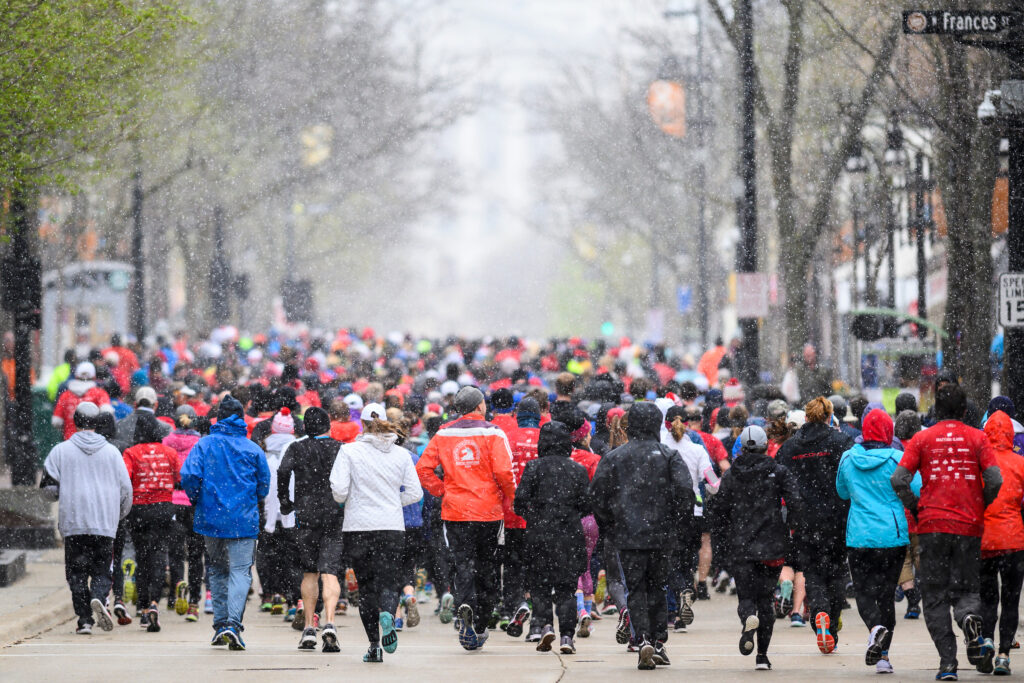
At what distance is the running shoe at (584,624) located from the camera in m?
13.4

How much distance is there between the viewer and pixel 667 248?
5809 centimetres

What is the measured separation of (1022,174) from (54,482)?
8.55 metres

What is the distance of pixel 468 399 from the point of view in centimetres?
1221

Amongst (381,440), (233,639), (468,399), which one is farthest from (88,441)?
(468,399)

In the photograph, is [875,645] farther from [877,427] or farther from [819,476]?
[819,476]

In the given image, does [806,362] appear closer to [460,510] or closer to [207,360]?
[207,360]

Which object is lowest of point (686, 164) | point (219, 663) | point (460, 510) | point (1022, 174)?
point (219, 663)

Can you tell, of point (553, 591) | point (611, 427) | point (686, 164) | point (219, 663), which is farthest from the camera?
point (686, 164)

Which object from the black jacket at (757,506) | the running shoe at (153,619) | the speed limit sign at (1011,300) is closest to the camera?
the black jacket at (757,506)

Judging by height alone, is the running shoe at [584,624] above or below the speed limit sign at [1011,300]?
below

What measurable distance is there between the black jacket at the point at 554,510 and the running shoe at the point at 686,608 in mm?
2282

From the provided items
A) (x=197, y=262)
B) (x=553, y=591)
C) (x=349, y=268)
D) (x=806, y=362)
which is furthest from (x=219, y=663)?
(x=349, y=268)

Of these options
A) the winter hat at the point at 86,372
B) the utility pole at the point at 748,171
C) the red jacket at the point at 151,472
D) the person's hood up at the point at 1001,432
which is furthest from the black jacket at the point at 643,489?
the utility pole at the point at 748,171

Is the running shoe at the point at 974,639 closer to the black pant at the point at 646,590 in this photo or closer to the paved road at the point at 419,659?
the paved road at the point at 419,659
